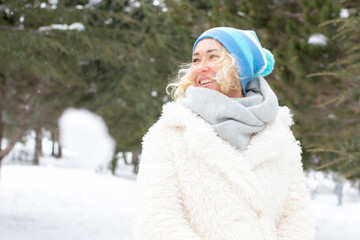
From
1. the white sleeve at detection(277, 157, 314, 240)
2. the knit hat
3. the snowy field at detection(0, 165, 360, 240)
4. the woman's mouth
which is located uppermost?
the knit hat

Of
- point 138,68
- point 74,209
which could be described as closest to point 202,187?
point 138,68

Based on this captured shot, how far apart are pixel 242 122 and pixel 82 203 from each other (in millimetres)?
10160

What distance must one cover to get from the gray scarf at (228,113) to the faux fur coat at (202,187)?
0.10 feet

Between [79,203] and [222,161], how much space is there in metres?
10.1

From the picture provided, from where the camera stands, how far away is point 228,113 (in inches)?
58.9

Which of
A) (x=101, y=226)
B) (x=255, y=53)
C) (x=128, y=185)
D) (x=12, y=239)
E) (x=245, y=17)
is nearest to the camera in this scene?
(x=255, y=53)

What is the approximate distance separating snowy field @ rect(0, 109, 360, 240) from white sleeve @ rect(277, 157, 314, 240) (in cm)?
93

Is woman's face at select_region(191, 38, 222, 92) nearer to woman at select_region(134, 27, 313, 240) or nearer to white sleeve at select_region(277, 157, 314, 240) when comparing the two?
woman at select_region(134, 27, 313, 240)

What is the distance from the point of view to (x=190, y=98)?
1549mm

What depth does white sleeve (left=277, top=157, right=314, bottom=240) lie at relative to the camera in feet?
5.06

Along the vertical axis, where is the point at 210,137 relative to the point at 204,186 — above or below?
above

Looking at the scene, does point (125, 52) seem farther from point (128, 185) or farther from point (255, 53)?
point (128, 185)

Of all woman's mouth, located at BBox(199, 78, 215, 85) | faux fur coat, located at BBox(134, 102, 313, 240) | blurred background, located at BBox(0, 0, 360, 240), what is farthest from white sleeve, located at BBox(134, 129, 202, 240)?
blurred background, located at BBox(0, 0, 360, 240)

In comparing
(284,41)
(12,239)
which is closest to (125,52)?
(284,41)
